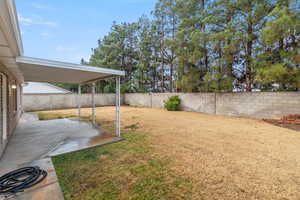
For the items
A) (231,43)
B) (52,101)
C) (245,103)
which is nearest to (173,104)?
(245,103)

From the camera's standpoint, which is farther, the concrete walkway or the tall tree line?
the tall tree line

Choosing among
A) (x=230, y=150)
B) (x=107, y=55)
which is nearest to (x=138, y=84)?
(x=107, y=55)

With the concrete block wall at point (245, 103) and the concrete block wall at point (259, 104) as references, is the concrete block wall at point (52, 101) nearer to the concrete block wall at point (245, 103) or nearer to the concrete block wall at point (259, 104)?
the concrete block wall at point (245, 103)

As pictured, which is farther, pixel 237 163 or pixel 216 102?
pixel 216 102

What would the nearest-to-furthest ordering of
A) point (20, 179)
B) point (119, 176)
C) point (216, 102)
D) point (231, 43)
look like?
point (20, 179), point (119, 176), point (231, 43), point (216, 102)

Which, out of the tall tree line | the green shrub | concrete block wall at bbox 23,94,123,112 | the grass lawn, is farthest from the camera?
concrete block wall at bbox 23,94,123,112

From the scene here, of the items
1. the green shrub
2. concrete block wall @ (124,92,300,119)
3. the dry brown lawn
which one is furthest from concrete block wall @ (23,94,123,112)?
the dry brown lawn

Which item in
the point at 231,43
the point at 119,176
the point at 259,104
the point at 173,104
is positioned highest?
the point at 231,43

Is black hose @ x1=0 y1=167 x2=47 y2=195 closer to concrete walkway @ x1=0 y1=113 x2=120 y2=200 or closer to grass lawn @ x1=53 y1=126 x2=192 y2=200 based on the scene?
concrete walkway @ x1=0 y1=113 x2=120 y2=200

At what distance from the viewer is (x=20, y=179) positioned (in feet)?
6.96

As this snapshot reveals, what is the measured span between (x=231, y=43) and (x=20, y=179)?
29.8 ft

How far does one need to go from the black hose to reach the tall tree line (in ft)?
27.2

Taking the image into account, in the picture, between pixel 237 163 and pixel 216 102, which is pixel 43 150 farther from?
pixel 216 102

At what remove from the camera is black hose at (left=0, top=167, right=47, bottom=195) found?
6.24 feet
